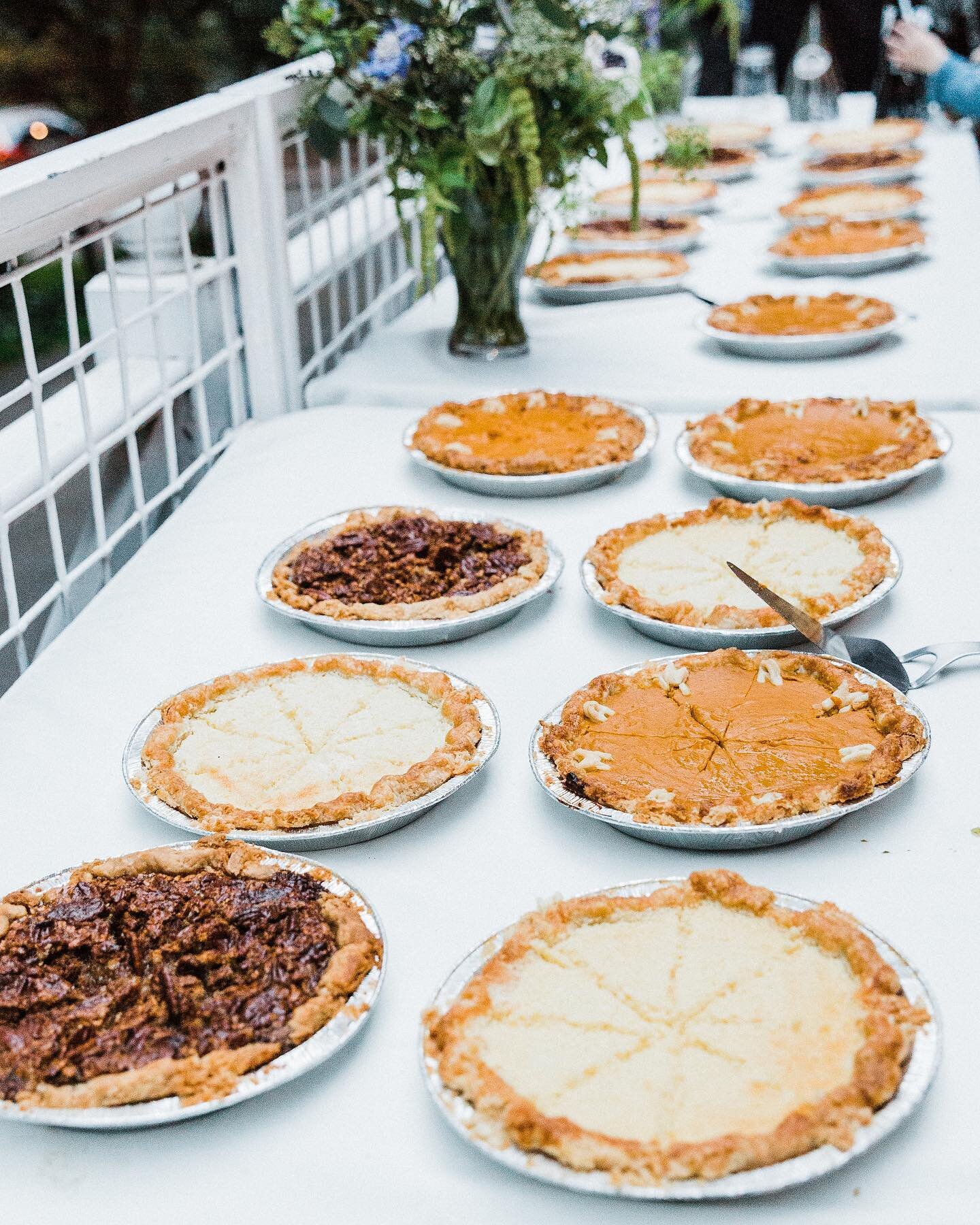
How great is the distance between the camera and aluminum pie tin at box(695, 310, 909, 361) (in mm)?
2416

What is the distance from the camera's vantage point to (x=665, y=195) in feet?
12.1

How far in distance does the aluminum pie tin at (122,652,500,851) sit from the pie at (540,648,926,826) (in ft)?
0.30

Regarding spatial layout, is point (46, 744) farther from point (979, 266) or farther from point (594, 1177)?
point (979, 266)

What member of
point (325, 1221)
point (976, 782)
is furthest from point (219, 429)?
point (325, 1221)

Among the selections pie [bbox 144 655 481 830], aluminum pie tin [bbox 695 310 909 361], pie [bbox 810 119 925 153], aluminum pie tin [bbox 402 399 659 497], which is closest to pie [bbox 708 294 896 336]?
aluminum pie tin [bbox 695 310 909 361]

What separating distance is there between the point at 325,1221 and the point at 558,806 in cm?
49

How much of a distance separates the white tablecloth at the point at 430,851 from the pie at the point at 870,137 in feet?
7.97

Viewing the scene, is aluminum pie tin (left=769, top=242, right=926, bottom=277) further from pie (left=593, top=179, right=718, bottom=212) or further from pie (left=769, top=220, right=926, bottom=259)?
pie (left=593, top=179, right=718, bottom=212)

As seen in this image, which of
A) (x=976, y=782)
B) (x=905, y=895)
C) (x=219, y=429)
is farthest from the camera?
(x=219, y=429)

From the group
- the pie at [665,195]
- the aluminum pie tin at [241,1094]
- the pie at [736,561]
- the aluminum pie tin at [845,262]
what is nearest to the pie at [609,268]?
the aluminum pie tin at [845,262]

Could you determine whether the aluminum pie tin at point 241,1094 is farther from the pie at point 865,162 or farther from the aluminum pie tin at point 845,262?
the pie at point 865,162

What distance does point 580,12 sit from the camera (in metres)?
2.18

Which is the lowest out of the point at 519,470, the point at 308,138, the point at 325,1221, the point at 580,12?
the point at 325,1221

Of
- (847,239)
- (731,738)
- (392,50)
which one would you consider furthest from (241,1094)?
(847,239)
